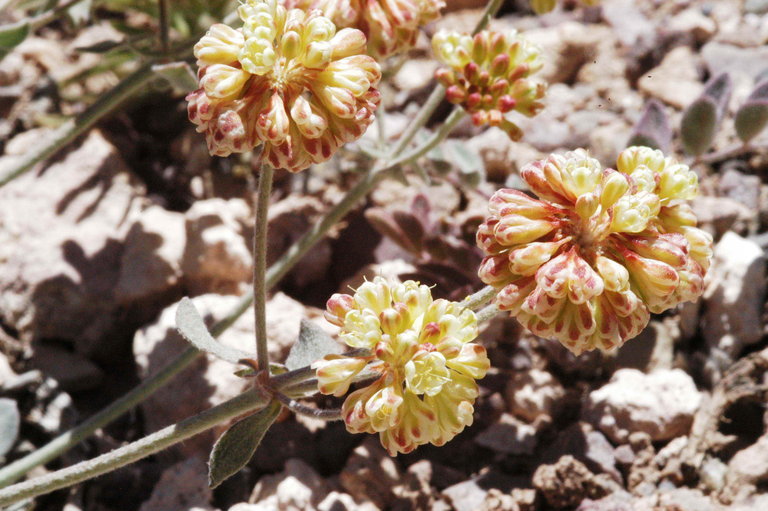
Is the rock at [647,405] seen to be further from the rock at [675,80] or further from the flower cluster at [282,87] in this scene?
the rock at [675,80]

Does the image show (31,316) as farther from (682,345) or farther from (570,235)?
(682,345)

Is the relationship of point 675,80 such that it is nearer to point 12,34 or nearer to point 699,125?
point 699,125

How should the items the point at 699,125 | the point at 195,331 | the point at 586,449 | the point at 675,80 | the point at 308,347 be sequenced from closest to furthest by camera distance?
the point at 195,331, the point at 308,347, the point at 586,449, the point at 699,125, the point at 675,80

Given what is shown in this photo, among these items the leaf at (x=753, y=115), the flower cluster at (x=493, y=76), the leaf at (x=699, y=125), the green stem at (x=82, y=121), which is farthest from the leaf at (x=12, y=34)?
the leaf at (x=753, y=115)

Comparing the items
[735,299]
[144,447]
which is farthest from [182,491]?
[735,299]

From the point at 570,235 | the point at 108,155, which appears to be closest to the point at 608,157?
the point at 570,235

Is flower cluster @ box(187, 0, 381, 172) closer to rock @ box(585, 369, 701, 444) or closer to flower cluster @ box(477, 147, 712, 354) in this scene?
flower cluster @ box(477, 147, 712, 354)

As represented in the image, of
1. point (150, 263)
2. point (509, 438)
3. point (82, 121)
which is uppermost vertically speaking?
point (82, 121)
